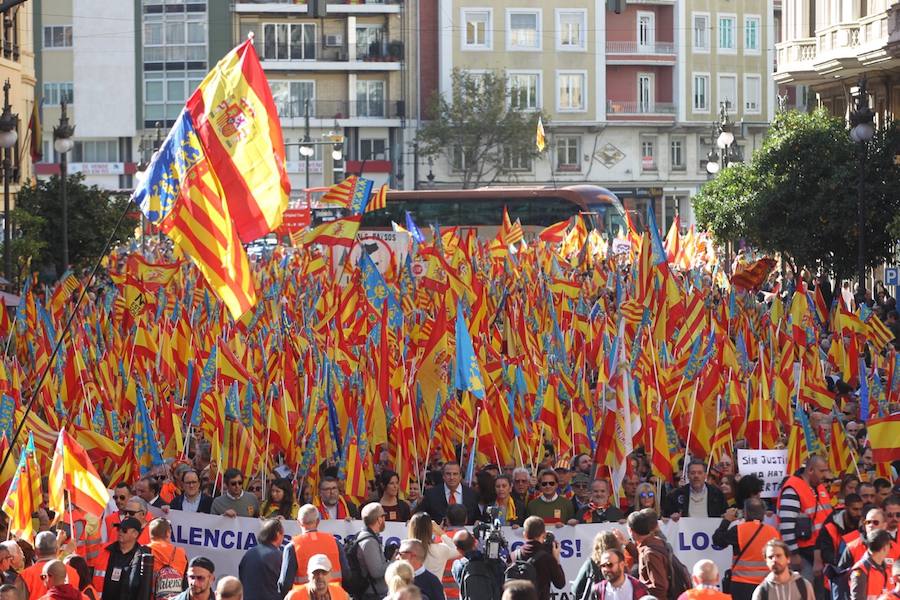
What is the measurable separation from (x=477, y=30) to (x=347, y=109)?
6154mm

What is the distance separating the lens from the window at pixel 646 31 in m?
76.6

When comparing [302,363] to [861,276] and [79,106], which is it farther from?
[79,106]

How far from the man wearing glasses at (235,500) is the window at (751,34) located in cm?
6745

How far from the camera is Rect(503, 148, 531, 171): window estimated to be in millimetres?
71494

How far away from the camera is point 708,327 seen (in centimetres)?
2178

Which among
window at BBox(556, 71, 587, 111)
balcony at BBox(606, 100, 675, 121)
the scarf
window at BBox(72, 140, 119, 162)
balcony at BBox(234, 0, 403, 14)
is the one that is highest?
Answer: balcony at BBox(234, 0, 403, 14)

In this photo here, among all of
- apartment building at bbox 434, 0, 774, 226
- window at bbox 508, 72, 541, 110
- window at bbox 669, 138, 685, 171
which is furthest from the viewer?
window at bbox 669, 138, 685, 171

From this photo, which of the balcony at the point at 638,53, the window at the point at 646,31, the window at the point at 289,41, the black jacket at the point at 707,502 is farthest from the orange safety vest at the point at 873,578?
the window at the point at 646,31

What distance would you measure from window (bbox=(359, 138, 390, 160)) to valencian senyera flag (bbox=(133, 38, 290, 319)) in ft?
204

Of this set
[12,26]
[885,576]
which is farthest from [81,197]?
[885,576]

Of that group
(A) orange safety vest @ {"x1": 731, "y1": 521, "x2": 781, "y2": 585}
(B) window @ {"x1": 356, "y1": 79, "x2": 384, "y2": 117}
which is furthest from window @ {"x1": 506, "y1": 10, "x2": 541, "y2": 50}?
(A) orange safety vest @ {"x1": 731, "y1": 521, "x2": 781, "y2": 585}

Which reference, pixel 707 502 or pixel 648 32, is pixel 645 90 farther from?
pixel 707 502

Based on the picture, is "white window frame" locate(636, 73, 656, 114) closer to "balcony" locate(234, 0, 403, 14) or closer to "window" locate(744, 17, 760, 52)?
"window" locate(744, 17, 760, 52)

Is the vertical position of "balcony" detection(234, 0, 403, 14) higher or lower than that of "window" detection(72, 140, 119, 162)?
higher
